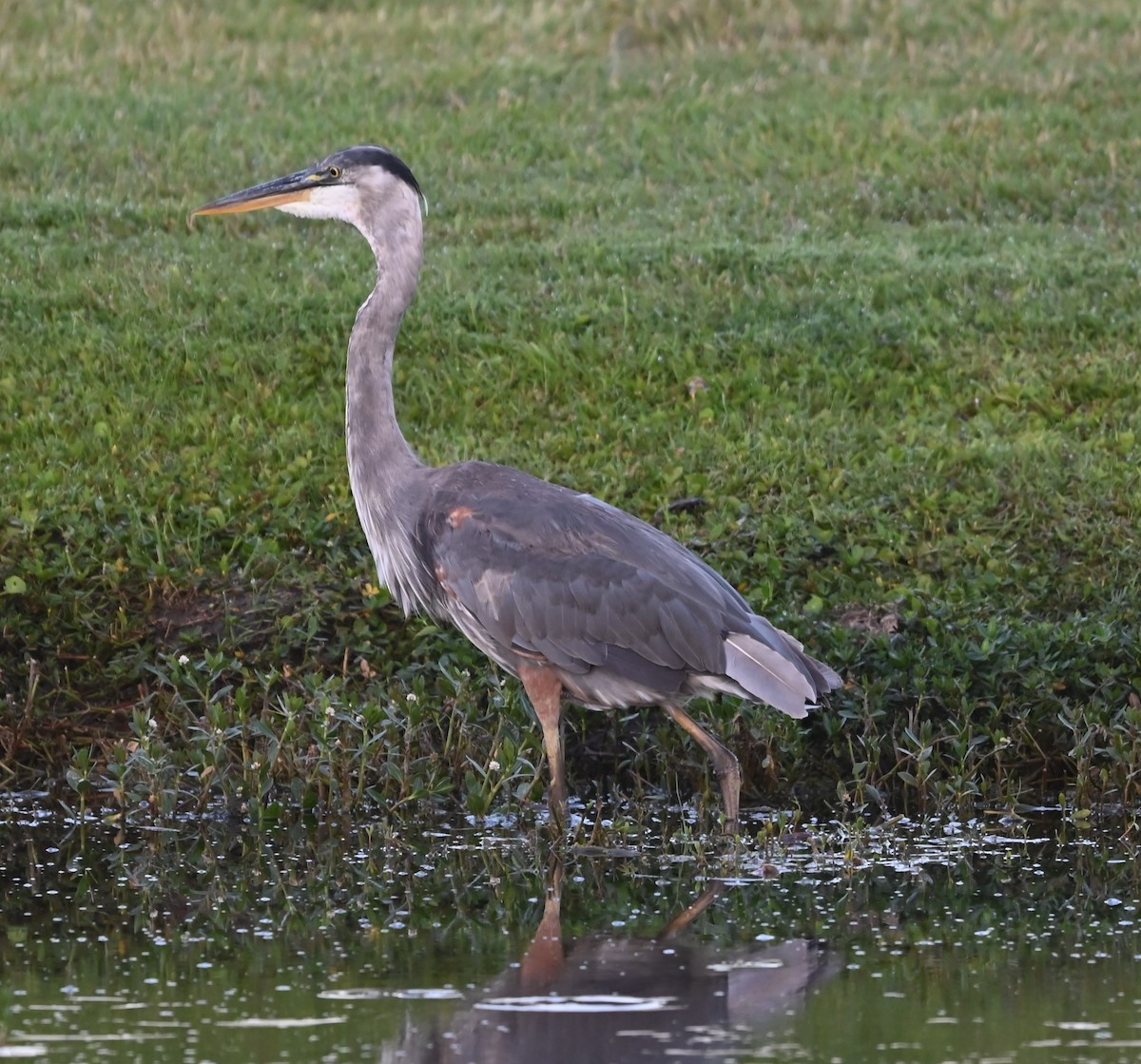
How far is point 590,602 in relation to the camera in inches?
262

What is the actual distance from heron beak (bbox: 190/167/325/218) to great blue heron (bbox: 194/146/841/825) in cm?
92

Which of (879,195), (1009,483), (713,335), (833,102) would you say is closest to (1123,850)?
(1009,483)

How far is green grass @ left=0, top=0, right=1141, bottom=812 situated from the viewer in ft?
23.8

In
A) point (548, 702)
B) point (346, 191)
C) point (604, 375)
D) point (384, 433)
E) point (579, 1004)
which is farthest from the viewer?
point (604, 375)

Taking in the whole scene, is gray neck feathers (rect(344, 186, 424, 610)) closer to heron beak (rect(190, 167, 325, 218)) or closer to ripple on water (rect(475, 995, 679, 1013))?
heron beak (rect(190, 167, 325, 218))

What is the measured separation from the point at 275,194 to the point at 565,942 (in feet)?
10.5

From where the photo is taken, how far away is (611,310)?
10062mm

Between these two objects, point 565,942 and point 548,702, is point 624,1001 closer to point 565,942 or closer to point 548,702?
point 565,942

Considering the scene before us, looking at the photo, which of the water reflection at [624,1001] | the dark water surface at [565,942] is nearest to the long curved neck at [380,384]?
the dark water surface at [565,942]

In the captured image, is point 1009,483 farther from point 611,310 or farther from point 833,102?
point 833,102

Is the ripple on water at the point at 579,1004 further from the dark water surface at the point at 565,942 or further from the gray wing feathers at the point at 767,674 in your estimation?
the gray wing feathers at the point at 767,674

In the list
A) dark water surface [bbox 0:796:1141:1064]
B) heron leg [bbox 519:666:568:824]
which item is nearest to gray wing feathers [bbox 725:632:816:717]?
dark water surface [bbox 0:796:1141:1064]

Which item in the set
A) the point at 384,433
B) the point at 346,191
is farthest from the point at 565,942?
the point at 346,191

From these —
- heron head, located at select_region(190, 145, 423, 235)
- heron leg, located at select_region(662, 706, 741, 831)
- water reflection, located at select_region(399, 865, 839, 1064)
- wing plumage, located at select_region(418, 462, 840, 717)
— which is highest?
heron head, located at select_region(190, 145, 423, 235)
